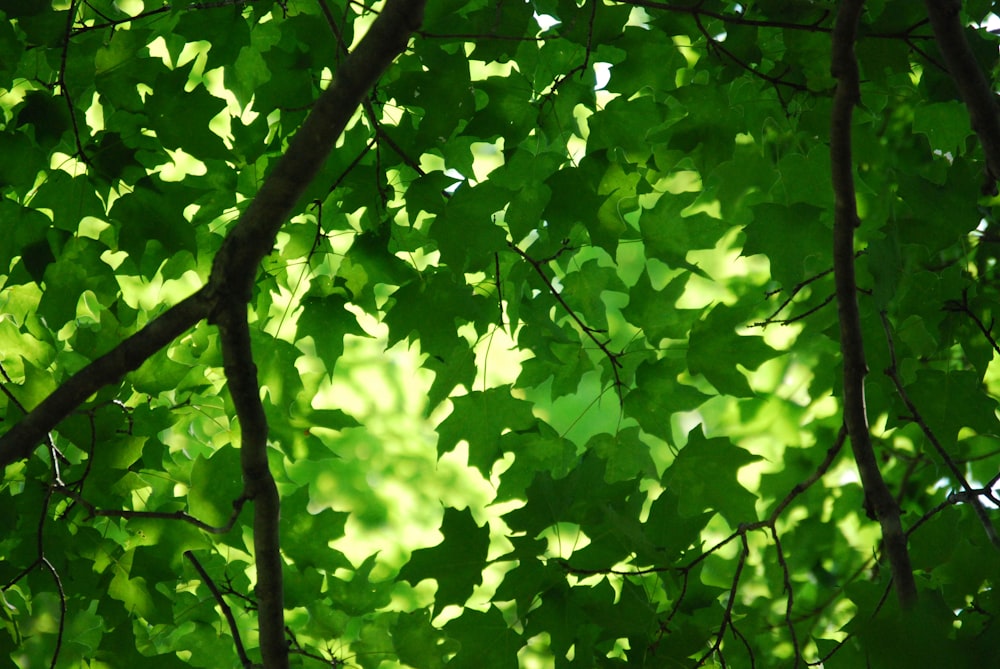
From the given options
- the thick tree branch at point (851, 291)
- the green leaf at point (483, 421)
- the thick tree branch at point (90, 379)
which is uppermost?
the green leaf at point (483, 421)

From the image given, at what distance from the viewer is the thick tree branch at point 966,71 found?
4.05 feet

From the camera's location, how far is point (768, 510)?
2672 mm

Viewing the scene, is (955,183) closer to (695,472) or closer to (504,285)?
(695,472)

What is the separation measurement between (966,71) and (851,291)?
1.21 ft

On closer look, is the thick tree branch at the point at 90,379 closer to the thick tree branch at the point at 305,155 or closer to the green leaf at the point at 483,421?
the thick tree branch at the point at 305,155

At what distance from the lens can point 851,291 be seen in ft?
4.29

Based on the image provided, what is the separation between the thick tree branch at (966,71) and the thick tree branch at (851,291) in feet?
0.46

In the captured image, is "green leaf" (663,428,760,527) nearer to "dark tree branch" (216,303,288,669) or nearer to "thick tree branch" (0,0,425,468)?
"dark tree branch" (216,303,288,669)

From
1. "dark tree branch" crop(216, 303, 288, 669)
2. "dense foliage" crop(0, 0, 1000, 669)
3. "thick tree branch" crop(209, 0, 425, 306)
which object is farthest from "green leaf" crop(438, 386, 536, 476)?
"thick tree branch" crop(209, 0, 425, 306)

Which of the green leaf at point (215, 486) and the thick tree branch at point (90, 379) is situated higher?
the green leaf at point (215, 486)

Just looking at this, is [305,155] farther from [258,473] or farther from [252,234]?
[258,473]

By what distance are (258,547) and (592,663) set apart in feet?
2.56

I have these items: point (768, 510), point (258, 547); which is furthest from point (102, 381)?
point (768, 510)

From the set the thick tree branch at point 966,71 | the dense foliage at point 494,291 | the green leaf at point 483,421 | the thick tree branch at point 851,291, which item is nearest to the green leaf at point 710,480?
the dense foliage at point 494,291
